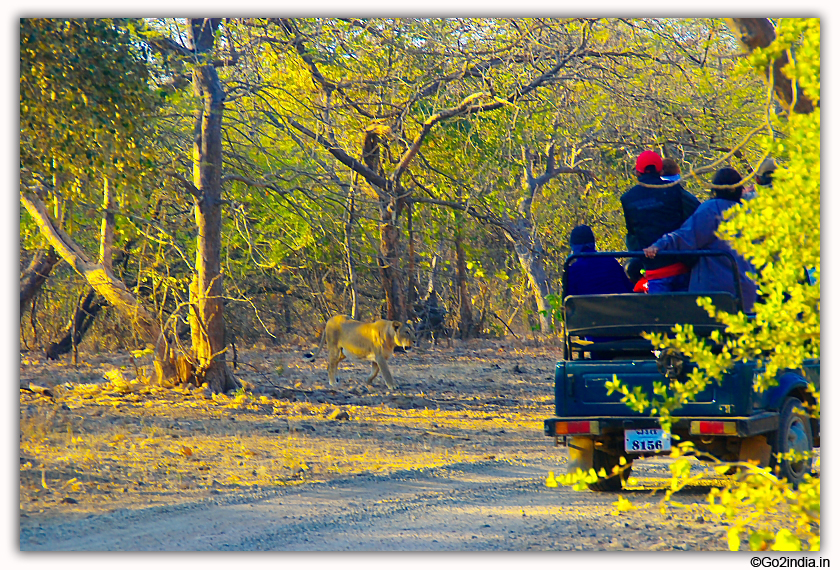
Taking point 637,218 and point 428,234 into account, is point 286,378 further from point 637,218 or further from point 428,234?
point 637,218

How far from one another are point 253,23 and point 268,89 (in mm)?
1145

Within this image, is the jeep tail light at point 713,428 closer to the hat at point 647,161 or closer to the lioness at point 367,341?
the hat at point 647,161

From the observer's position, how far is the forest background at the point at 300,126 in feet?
27.6

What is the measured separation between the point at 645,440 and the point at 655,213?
179 cm

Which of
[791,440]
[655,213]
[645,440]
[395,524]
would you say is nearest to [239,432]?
[395,524]

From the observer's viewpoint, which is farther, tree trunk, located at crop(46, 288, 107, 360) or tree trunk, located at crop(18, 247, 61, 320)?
tree trunk, located at crop(46, 288, 107, 360)

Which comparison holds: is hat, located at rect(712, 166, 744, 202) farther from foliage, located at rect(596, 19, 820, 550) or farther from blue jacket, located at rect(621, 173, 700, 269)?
foliage, located at rect(596, 19, 820, 550)

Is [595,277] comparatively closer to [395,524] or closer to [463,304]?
[395,524]

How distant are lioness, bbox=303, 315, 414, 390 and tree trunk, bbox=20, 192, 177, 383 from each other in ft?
9.52

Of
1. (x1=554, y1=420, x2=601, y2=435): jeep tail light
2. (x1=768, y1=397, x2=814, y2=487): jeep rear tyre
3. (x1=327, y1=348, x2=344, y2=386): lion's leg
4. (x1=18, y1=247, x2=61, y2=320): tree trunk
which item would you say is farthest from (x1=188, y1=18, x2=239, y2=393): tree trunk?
(x1=768, y1=397, x2=814, y2=487): jeep rear tyre

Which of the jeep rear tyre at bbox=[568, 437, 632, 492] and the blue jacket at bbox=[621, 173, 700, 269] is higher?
the blue jacket at bbox=[621, 173, 700, 269]

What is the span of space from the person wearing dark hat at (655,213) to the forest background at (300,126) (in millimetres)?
1860

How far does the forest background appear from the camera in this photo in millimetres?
8398

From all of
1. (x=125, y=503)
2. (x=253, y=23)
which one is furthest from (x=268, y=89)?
(x=125, y=503)
